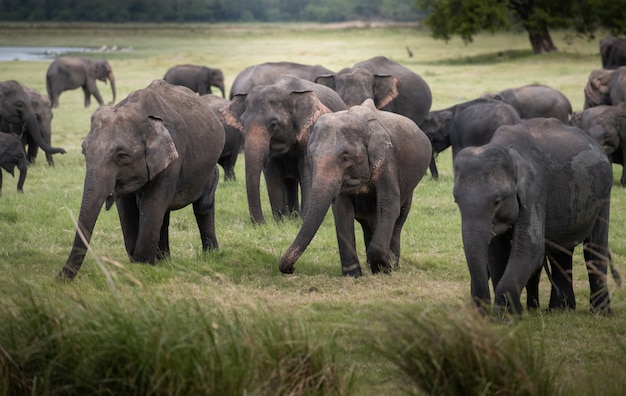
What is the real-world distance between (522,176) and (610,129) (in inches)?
345

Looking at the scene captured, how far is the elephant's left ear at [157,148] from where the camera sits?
9.43 metres

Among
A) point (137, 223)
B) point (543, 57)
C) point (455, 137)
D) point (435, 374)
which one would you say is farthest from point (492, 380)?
point (543, 57)

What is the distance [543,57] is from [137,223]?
4209cm

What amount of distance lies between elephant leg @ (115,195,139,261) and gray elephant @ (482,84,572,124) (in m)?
12.2

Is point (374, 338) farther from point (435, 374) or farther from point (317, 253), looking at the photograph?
point (317, 253)

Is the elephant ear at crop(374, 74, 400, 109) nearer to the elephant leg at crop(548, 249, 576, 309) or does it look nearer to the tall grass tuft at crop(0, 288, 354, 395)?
the elephant leg at crop(548, 249, 576, 309)

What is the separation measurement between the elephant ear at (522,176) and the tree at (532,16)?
4386 centimetres

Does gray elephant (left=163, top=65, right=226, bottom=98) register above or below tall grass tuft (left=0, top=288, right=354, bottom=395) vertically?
below

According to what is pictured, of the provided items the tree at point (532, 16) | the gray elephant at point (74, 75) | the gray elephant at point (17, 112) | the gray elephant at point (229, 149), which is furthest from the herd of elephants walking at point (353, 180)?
the tree at point (532, 16)

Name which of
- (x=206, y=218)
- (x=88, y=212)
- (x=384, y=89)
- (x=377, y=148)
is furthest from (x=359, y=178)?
(x=384, y=89)

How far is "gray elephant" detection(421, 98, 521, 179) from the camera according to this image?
1622cm

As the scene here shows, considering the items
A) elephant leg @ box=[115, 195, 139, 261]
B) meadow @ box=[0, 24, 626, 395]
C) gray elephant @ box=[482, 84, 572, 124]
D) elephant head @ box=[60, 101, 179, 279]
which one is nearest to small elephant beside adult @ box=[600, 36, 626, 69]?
gray elephant @ box=[482, 84, 572, 124]

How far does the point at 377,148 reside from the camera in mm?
9883

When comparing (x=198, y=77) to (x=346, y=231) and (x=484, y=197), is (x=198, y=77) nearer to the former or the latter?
(x=346, y=231)
